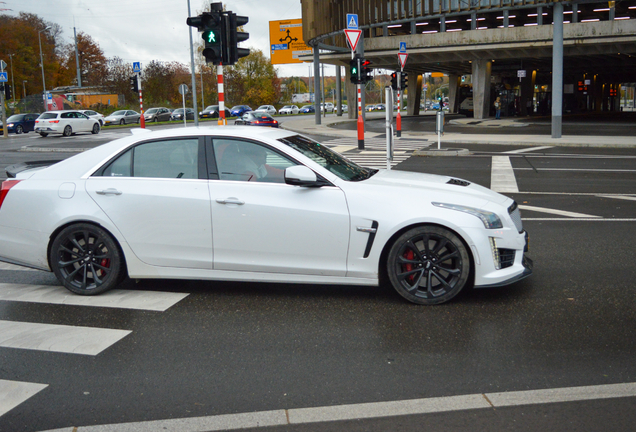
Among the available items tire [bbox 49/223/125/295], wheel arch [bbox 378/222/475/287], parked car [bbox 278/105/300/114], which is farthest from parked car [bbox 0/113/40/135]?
wheel arch [bbox 378/222/475/287]

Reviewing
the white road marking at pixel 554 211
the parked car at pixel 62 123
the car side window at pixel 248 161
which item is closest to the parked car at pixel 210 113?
the parked car at pixel 62 123

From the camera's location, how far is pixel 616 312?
16.6 feet

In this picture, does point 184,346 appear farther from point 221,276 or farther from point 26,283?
point 26,283

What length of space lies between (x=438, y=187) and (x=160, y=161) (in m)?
2.56

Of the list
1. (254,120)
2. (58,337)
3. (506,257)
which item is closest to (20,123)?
(254,120)

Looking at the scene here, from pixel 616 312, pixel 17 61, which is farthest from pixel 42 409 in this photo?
pixel 17 61

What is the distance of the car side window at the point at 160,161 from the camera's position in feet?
18.8

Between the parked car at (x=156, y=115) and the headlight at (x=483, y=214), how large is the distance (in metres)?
53.9

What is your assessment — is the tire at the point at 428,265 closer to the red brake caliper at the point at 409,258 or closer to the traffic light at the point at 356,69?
the red brake caliper at the point at 409,258

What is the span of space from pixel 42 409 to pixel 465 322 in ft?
10.1

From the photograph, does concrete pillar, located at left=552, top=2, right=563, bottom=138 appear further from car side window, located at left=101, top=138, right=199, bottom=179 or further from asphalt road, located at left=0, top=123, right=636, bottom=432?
car side window, located at left=101, top=138, right=199, bottom=179

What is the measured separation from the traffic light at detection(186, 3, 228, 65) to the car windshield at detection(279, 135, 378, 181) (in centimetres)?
727

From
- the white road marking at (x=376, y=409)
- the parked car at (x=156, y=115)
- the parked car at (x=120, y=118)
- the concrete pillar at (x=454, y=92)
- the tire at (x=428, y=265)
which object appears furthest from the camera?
the concrete pillar at (x=454, y=92)

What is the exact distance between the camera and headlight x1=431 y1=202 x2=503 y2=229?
5.25 m
